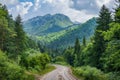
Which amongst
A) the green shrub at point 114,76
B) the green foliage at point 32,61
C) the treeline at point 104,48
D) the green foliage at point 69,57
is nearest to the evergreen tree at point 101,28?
the treeline at point 104,48

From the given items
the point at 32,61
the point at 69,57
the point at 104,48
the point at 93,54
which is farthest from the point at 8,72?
the point at 69,57

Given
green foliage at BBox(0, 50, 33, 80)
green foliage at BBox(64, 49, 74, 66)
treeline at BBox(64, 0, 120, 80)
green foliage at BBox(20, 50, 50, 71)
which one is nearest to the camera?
treeline at BBox(64, 0, 120, 80)

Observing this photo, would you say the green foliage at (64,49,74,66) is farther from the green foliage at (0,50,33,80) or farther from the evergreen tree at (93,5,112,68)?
the green foliage at (0,50,33,80)

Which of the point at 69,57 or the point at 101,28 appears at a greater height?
the point at 101,28

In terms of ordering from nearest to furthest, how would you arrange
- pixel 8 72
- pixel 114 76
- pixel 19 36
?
pixel 114 76 < pixel 8 72 < pixel 19 36

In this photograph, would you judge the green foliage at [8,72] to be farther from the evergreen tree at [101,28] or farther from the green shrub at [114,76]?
the evergreen tree at [101,28]

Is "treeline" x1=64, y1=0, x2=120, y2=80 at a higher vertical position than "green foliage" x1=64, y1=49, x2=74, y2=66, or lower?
higher

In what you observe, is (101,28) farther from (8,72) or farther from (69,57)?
(69,57)

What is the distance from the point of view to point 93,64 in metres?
52.7

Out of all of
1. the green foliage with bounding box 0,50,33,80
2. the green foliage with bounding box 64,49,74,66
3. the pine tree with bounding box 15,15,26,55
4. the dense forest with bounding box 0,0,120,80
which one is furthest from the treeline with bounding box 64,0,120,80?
the green foliage with bounding box 64,49,74,66

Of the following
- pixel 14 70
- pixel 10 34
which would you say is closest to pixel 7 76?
pixel 14 70

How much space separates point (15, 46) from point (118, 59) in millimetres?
47712

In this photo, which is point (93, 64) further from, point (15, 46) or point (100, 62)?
point (15, 46)

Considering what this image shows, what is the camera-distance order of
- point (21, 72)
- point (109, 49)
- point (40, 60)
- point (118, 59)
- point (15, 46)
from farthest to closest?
point (40, 60) → point (15, 46) → point (21, 72) → point (109, 49) → point (118, 59)
